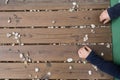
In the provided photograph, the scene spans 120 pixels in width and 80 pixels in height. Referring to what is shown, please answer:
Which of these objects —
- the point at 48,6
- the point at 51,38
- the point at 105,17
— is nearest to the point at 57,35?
the point at 51,38

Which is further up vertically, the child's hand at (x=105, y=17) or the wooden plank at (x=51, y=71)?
the child's hand at (x=105, y=17)

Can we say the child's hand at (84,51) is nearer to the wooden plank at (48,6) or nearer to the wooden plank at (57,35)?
the wooden plank at (57,35)

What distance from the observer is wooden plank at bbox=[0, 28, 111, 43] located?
156 centimetres

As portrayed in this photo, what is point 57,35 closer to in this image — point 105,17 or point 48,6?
point 48,6

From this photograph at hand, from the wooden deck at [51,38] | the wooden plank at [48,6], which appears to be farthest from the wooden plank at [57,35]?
the wooden plank at [48,6]

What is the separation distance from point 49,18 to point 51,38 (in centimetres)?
12

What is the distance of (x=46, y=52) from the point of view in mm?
1567

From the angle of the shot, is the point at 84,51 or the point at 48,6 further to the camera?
the point at 48,6

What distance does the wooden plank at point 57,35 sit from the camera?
156 centimetres

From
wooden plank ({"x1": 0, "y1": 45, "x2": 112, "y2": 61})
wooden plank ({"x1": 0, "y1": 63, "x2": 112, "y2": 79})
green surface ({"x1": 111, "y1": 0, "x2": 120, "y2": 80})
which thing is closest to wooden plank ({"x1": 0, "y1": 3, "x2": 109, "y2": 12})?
green surface ({"x1": 111, "y1": 0, "x2": 120, "y2": 80})

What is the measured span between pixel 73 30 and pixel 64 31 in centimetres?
5

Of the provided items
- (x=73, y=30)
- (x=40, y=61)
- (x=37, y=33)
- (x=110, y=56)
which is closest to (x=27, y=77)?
(x=40, y=61)

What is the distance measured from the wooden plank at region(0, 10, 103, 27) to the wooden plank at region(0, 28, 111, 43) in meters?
0.04

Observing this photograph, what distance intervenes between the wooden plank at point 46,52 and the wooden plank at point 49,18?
5.2 inches
